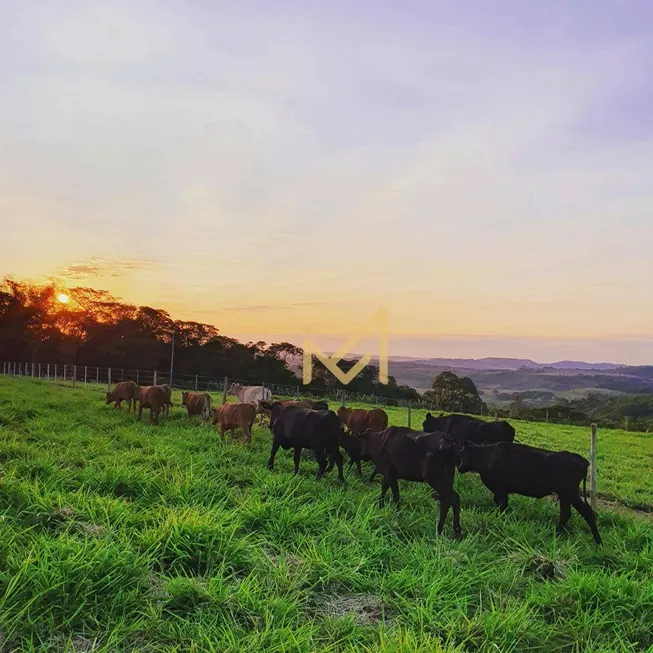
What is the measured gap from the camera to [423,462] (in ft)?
24.6

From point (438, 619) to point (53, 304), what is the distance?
62.2m

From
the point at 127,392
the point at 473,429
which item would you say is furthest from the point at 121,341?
the point at 473,429

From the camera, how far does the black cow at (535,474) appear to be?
7312 millimetres

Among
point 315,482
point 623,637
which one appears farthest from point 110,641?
point 315,482

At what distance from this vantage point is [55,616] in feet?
12.4

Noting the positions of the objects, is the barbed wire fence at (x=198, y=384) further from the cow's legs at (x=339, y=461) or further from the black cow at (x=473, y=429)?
the cow's legs at (x=339, y=461)

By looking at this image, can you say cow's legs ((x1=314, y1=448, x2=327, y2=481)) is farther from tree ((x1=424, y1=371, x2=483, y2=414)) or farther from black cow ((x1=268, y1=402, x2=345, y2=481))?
tree ((x1=424, y1=371, x2=483, y2=414))

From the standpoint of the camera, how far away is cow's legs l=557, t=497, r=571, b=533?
7.25 m

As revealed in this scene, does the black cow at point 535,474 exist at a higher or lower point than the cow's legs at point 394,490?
higher

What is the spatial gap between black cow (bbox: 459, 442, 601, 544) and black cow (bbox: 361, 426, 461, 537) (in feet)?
3.19

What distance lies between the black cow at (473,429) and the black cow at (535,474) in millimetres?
2833

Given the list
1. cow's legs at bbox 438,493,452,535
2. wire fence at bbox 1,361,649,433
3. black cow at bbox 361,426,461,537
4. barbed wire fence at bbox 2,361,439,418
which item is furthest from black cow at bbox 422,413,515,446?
barbed wire fence at bbox 2,361,439,418

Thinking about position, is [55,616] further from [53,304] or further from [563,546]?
[53,304]

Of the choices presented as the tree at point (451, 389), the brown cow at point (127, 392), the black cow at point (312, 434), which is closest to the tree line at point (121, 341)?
the tree at point (451, 389)
